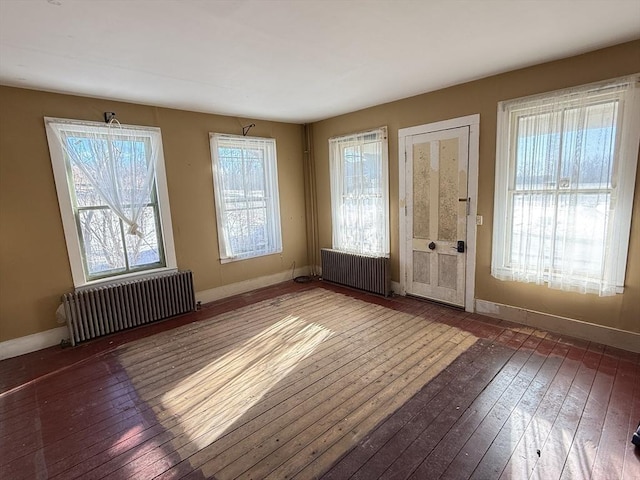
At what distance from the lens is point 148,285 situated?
3.98 m

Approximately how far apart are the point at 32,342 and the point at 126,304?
0.93m

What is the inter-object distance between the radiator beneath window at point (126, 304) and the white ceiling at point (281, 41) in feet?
7.30

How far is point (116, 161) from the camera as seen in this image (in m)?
3.76

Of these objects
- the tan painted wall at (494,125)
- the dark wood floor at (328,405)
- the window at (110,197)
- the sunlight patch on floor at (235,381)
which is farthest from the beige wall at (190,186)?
the sunlight patch on floor at (235,381)

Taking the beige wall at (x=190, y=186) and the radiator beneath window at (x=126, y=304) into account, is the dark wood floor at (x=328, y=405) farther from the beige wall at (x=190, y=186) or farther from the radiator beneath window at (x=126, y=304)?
the beige wall at (x=190, y=186)

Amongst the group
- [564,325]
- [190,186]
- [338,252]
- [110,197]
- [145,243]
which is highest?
[190,186]

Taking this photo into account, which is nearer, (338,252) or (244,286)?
(244,286)

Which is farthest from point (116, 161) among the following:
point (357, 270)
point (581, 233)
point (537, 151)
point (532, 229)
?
point (581, 233)

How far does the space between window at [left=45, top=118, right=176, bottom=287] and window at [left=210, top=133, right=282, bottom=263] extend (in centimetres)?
79

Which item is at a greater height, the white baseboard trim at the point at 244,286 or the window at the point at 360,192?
the window at the point at 360,192

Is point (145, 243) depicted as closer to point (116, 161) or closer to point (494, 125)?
point (116, 161)

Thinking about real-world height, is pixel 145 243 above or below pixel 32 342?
above

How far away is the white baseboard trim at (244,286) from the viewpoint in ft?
15.5

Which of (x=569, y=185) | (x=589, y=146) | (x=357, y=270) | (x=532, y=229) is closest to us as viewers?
(x=589, y=146)
